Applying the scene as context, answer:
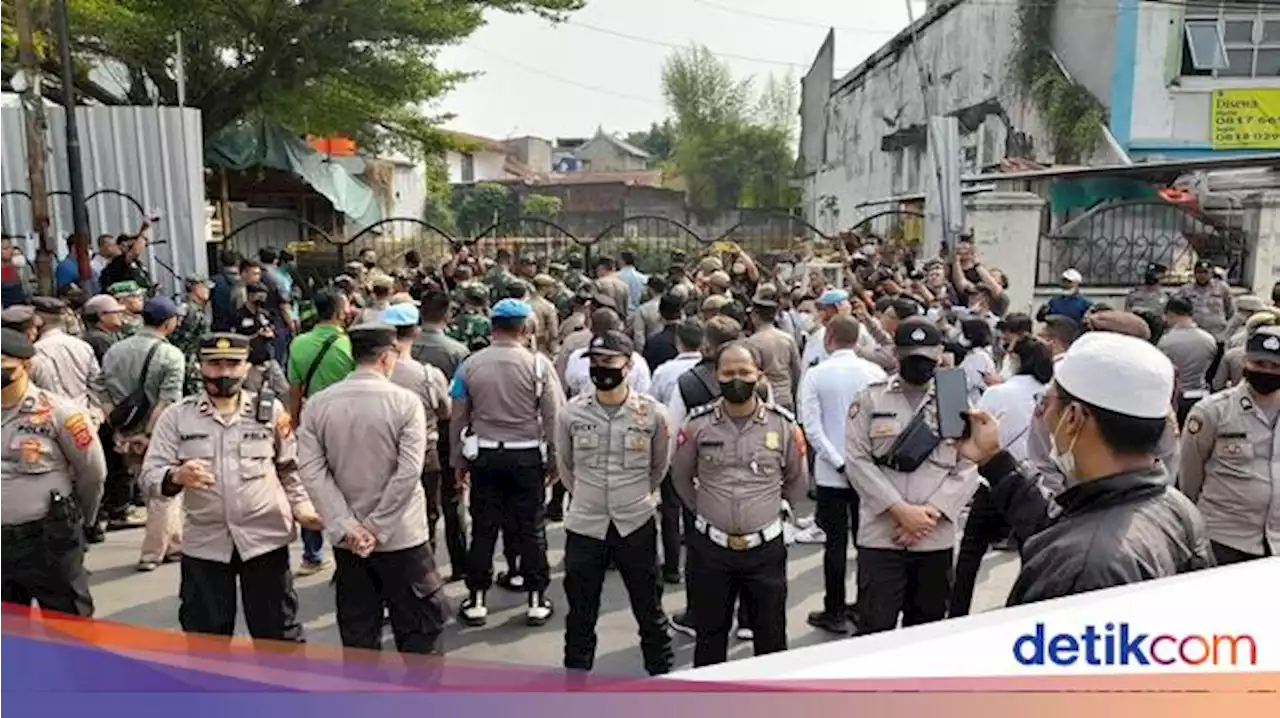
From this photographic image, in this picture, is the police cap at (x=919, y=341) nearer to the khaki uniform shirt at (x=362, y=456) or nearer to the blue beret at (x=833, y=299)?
the khaki uniform shirt at (x=362, y=456)

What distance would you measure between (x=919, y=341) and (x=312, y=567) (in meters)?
4.11

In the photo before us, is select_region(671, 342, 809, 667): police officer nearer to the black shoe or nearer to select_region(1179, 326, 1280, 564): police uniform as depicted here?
the black shoe

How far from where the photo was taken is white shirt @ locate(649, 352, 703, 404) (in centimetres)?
603

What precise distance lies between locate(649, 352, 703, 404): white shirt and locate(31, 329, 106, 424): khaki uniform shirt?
3339 mm

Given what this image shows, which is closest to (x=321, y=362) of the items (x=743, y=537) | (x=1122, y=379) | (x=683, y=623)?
(x=683, y=623)

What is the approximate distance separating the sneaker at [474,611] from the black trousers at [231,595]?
141cm

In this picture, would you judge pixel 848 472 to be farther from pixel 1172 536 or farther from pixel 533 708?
pixel 533 708

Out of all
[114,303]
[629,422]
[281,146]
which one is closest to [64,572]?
[629,422]

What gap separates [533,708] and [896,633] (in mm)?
737

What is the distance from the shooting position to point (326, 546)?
672 centimetres

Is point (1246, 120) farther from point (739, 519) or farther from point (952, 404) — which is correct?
point (952, 404)

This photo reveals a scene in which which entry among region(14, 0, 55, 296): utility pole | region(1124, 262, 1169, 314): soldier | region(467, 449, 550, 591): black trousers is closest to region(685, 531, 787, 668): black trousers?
region(467, 449, 550, 591): black trousers

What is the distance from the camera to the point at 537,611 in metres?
5.68

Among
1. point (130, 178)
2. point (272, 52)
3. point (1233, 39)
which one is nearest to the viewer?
point (130, 178)
